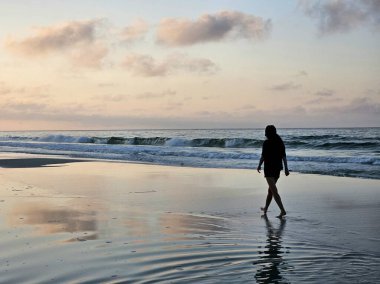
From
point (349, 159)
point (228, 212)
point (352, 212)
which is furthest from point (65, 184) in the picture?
point (349, 159)

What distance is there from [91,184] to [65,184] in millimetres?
735

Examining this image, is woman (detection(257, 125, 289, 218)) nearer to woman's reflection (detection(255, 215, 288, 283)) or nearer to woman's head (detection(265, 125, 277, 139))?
woman's head (detection(265, 125, 277, 139))

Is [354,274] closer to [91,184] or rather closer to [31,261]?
[31,261]

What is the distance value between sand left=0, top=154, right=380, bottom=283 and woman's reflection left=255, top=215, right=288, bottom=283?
0.04 ft

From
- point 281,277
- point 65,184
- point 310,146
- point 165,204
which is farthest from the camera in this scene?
point 310,146

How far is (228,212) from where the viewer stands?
31.3 ft

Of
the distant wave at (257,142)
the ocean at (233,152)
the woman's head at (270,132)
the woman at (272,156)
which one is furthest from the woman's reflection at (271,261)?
the distant wave at (257,142)

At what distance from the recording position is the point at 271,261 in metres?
5.75

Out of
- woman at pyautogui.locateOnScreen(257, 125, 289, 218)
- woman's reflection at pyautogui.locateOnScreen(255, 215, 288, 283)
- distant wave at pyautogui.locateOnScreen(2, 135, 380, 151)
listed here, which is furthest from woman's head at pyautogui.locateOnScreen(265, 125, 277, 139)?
distant wave at pyautogui.locateOnScreen(2, 135, 380, 151)

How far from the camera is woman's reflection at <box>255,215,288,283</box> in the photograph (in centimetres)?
507

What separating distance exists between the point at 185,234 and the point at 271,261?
6.13 feet

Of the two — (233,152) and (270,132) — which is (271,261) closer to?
(270,132)

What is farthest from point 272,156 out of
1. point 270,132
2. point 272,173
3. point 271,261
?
point 271,261

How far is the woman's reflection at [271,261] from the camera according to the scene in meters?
5.07
